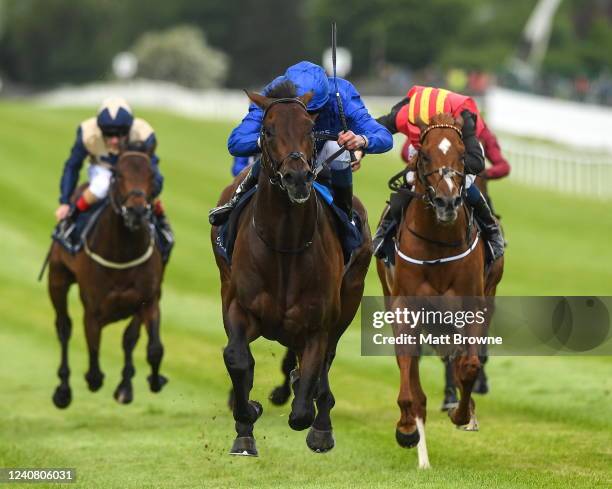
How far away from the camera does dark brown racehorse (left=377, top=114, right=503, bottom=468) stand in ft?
36.6

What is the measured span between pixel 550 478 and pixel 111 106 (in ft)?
18.9

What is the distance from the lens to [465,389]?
11477 mm

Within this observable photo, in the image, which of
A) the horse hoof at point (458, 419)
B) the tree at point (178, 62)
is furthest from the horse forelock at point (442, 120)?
the tree at point (178, 62)

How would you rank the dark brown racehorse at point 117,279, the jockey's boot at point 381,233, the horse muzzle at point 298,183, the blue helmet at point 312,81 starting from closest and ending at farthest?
the horse muzzle at point 298,183, the blue helmet at point 312,81, the jockey's boot at point 381,233, the dark brown racehorse at point 117,279

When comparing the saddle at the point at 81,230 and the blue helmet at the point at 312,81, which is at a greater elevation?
the saddle at the point at 81,230

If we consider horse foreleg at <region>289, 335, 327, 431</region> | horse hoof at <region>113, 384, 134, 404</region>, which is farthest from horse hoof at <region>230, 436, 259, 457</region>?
horse hoof at <region>113, 384, 134, 404</region>

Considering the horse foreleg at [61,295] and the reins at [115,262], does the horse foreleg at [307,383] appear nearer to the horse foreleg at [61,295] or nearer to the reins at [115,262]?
the reins at [115,262]

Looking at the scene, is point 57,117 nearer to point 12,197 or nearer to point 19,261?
point 12,197

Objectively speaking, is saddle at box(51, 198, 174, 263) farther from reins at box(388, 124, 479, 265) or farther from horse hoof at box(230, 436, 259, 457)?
horse hoof at box(230, 436, 259, 457)

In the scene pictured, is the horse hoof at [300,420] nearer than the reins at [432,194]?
Yes

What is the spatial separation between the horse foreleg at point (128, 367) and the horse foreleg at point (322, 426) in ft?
14.0

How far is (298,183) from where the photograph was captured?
9.03 metres

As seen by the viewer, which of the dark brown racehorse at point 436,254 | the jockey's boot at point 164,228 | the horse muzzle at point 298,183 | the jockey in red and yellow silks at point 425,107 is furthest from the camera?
the jockey's boot at point 164,228

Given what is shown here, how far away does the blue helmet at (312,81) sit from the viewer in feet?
33.3
